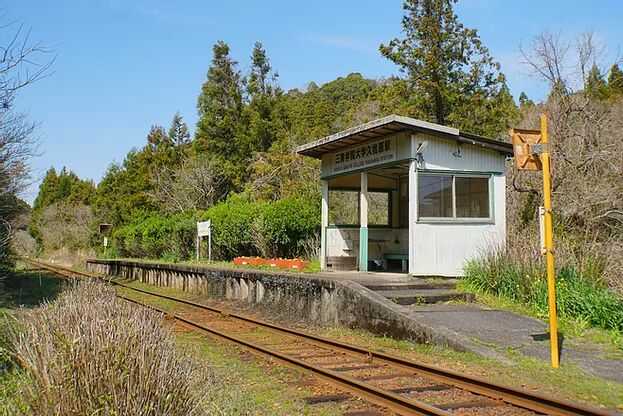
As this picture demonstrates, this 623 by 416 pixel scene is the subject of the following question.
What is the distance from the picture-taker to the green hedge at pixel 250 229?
22.1 m

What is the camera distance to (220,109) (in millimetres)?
42188

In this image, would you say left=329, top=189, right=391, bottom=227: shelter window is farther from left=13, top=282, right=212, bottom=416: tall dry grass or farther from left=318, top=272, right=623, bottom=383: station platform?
left=13, top=282, right=212, bottom=416: tall dry grass

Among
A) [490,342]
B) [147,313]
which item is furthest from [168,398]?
[490,342]

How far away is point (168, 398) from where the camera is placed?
396cm

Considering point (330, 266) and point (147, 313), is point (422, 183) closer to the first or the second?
point (330, 266)

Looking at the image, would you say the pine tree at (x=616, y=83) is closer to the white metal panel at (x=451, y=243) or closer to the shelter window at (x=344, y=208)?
the shelter window at (x=344, y=208)

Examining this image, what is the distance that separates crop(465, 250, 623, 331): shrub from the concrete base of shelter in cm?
72

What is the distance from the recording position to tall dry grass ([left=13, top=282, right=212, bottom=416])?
149 inches

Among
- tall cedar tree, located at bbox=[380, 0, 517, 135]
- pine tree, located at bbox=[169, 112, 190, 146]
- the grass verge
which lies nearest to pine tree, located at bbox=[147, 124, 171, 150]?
pine tree, located at bbox=[169, 112, 190, 146]

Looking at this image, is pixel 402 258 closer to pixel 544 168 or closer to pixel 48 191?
pixel 544 168

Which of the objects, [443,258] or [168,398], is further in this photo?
[443,258]

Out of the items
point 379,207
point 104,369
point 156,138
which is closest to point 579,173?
point 379,207

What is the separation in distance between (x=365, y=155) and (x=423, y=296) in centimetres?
475

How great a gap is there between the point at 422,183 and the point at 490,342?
5.24 meters
